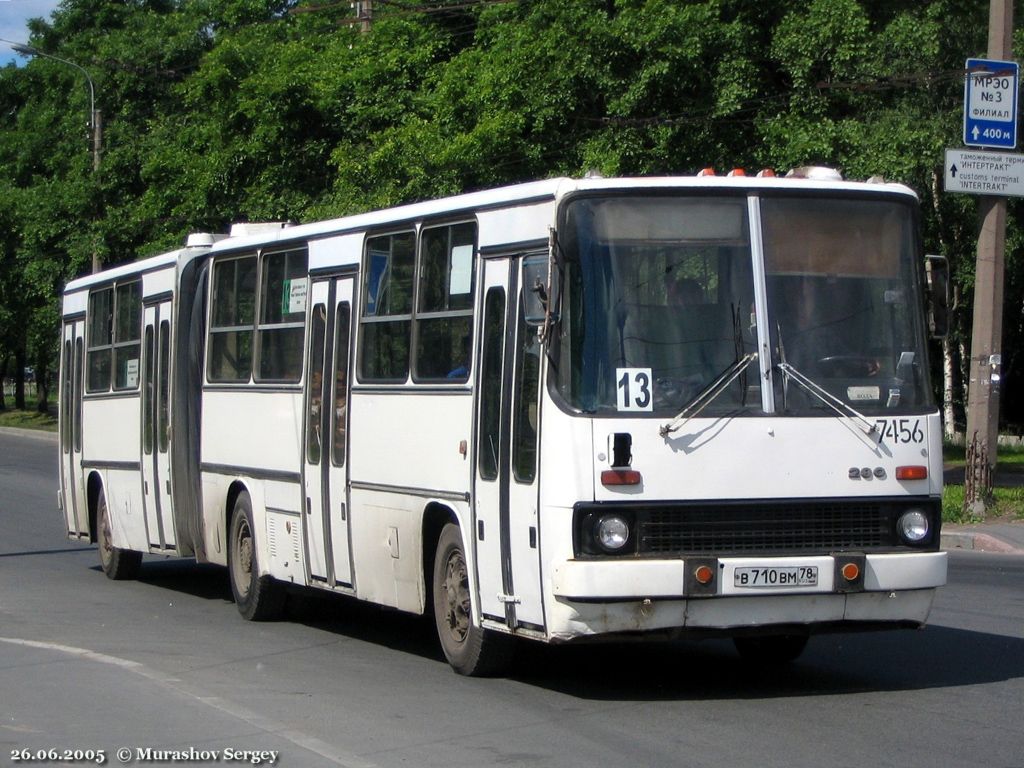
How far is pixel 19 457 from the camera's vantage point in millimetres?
38750

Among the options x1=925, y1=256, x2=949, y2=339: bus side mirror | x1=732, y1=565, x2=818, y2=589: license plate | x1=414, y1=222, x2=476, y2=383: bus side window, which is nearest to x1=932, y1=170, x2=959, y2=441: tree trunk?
x1=414, y1=222, x2=476, y2=383: bus side window

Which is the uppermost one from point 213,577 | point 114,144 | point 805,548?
point 114,144

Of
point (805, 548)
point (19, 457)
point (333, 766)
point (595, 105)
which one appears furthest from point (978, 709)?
point (19, 457)

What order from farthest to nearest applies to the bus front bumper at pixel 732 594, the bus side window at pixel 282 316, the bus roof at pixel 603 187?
the bus side window at pixel 282 316 < the bus roof at pixel 603 187 < the bus front bumper at pixel 732 594

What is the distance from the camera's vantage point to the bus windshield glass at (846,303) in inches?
345

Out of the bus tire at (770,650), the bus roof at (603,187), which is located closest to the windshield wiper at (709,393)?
the bus roof at (603,187)

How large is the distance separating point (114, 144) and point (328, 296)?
3280cm

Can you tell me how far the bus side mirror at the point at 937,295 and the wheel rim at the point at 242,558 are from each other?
6.22 m

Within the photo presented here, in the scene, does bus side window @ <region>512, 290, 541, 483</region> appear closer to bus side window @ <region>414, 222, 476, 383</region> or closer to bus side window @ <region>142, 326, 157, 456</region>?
bus side window @ <region>414, 222, 476, 383</region>

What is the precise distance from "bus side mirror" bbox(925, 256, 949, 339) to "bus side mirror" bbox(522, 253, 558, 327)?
218cm

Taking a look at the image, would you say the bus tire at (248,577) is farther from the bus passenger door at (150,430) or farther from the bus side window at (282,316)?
the bus passenger door at (150,430)

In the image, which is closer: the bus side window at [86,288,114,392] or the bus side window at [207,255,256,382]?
the bus side window at [207,255,256,382]

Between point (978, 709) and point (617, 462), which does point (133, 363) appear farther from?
point (978, 709)

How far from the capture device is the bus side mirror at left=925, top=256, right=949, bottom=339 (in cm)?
905
